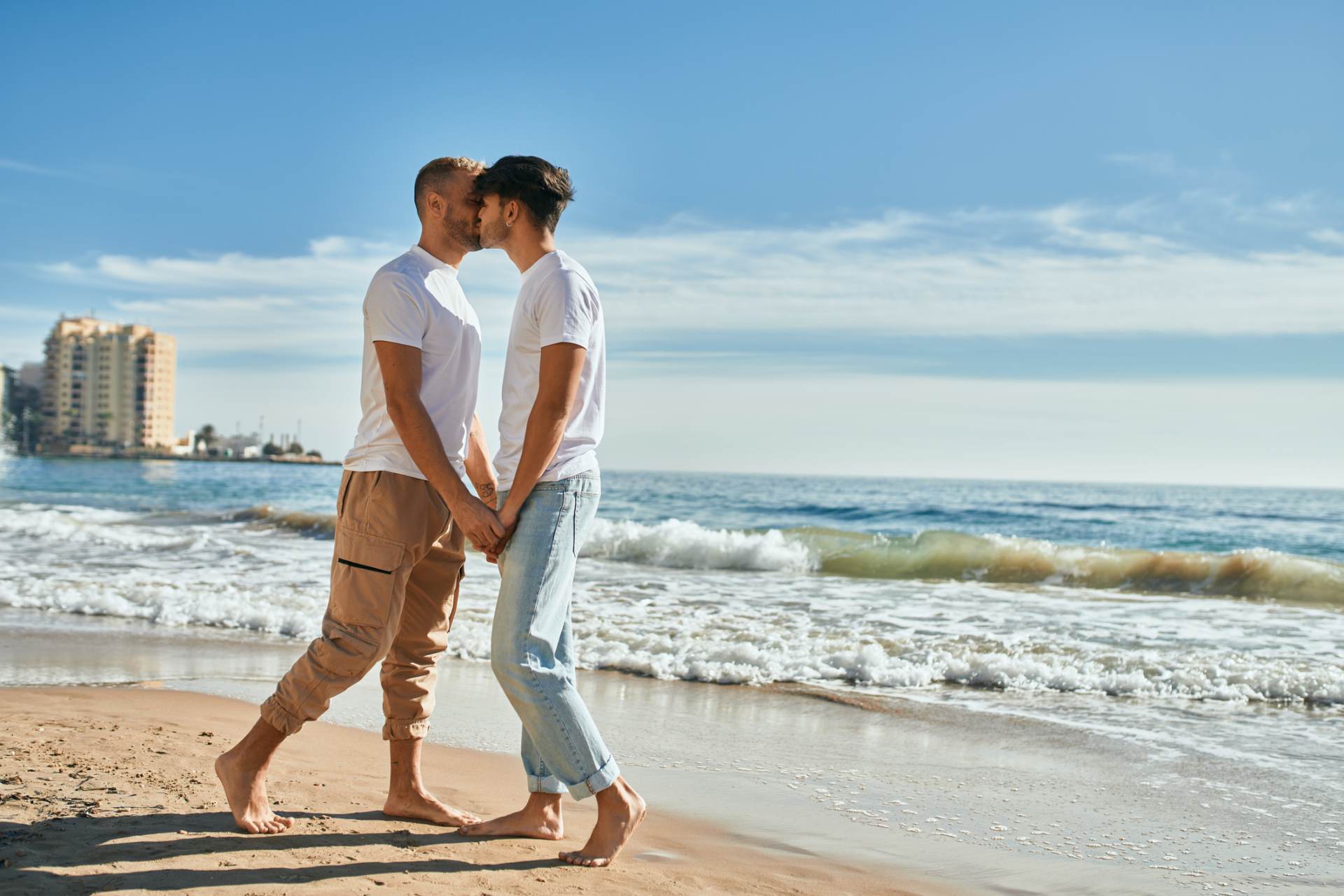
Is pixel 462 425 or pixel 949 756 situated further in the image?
pixel 949 756

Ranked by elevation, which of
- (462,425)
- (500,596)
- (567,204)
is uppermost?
(567,204)

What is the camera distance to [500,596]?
271cm

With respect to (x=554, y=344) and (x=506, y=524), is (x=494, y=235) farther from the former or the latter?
(x=506, y=524)

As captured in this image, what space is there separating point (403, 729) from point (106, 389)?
116m

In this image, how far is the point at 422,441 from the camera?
273cm

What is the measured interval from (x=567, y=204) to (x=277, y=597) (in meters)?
6.90

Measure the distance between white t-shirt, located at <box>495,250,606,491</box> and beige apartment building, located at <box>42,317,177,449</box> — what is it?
111m

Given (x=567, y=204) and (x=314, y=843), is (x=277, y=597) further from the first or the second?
(x=567, y=204)

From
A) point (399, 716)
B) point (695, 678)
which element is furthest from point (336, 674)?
point (695, 678)

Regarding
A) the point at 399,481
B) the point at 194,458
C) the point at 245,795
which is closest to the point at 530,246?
the point at 399,481

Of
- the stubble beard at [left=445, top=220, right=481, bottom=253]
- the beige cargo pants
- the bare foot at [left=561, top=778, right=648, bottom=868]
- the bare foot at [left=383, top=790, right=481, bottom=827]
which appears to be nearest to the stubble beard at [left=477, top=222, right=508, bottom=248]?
the stubble beard at [left=445, top=220, right=481, bottom=253]

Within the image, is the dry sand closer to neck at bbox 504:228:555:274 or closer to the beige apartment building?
neck at bbox 504:228:555:274

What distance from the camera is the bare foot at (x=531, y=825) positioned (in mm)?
3002

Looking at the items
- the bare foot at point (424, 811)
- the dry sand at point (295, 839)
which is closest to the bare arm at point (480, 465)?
the bare foot at point (424, 811)
